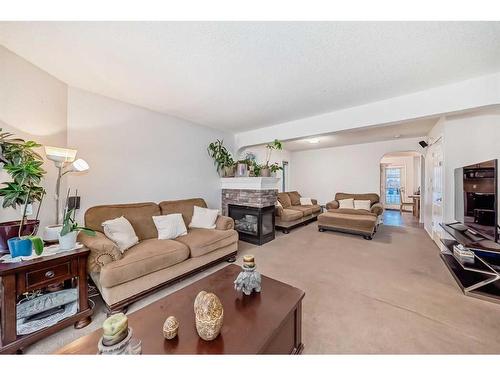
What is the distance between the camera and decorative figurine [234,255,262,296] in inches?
54.3

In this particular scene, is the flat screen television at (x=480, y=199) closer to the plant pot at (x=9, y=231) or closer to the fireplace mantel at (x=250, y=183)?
the fireplace mantel at (x=250, y=183)

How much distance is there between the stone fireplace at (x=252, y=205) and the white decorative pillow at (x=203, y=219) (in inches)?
34.1

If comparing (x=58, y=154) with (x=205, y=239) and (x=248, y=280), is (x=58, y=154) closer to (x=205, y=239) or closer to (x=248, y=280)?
(x=205, y=239)

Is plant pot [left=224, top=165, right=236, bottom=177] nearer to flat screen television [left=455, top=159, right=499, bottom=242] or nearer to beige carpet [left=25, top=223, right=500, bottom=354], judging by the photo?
beige carpet [left=25, top=223, right=500, bottom=354]

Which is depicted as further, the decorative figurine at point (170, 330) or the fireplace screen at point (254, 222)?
the fireplace screen at point (254, 222)

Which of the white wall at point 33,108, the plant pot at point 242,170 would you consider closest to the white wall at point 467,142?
the plant pot at point 242,170

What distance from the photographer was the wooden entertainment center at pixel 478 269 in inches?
76.7

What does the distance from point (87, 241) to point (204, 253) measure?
122cm

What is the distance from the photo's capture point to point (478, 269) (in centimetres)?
222

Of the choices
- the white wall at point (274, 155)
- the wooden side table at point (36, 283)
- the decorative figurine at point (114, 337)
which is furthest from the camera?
the white wall at point (274, 155)

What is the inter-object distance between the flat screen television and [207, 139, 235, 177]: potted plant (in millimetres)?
3567

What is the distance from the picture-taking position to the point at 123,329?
80 centimetres

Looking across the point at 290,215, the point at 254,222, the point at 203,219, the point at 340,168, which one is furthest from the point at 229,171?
the point at 340,168

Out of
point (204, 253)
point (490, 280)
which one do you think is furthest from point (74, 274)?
point (490, 280)
